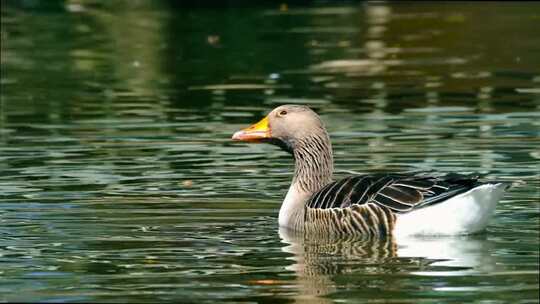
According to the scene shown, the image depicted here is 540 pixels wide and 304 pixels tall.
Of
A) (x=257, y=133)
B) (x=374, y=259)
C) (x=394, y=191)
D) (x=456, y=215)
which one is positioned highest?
(x=257, y=133)

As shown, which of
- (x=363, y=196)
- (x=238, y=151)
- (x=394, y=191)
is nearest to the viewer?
(x=394, y=191)

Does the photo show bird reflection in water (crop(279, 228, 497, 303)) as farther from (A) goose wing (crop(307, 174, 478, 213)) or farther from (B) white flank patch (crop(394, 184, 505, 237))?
(A) goose wing (crop(307, 174, 478, 213))

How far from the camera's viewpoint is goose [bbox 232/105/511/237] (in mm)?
12672

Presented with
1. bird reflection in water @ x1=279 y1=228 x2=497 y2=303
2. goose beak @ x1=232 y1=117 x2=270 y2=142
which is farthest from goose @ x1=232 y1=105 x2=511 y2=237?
bird reflection in water @ x1=279 y1=228 x2=497 y2=303

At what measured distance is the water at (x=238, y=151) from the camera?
11.4 meters

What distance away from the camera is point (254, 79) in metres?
27.1

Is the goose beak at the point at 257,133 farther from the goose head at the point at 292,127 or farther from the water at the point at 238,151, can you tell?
the water at the point at 238,151

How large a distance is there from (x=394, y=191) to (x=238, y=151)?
5.47m

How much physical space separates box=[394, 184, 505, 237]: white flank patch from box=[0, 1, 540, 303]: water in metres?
0.13

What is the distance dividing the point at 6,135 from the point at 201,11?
77.9 feet

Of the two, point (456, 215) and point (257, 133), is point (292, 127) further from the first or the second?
point (456, 215)

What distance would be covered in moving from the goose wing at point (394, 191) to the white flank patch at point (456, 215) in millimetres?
67

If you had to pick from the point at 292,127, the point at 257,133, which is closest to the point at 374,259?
the point at 292,127

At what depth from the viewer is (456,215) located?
41.7 feet
